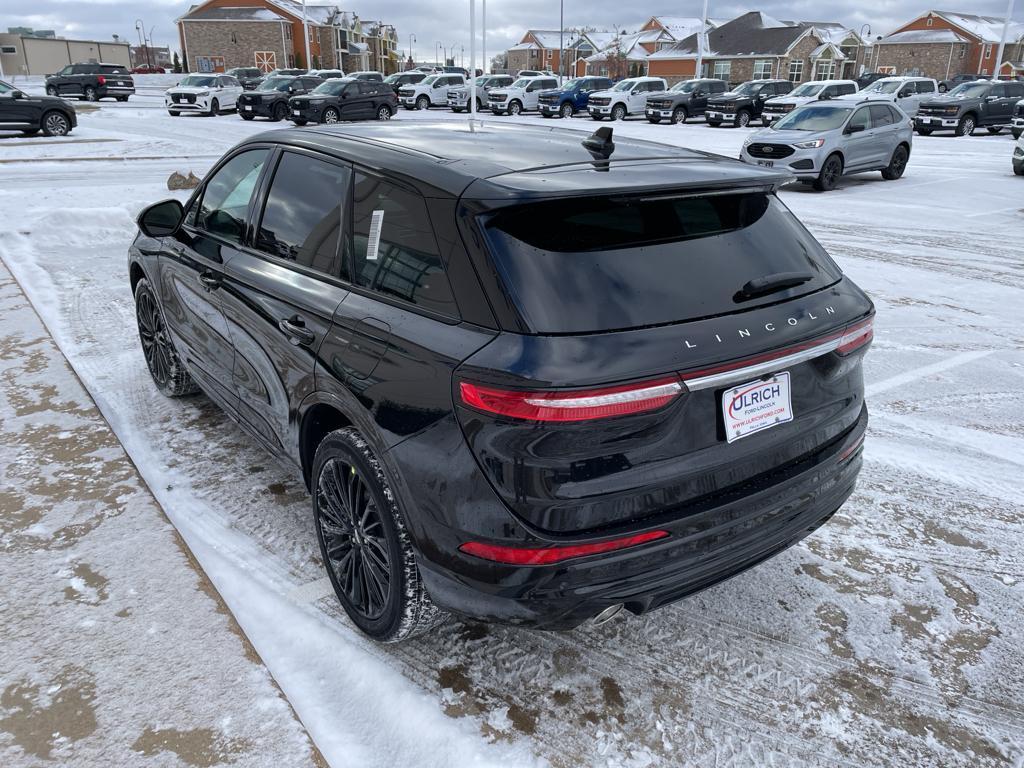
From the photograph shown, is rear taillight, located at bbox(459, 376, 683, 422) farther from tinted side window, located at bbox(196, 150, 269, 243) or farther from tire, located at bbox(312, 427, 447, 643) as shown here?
tinted side window, located at bbox(196, 150, 269, 243)

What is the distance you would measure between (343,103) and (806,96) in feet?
61.5

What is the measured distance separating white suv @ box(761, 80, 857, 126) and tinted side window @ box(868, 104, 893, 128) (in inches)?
565

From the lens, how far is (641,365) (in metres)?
2.11

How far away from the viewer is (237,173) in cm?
382

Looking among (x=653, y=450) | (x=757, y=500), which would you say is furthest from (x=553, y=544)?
(x=757, y=500)

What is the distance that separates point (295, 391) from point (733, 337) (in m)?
1.67

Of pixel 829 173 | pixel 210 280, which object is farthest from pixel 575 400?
pixel 829 173

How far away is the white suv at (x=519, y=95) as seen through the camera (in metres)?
39.3

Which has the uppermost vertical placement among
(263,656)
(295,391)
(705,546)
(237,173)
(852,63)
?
(852,63)

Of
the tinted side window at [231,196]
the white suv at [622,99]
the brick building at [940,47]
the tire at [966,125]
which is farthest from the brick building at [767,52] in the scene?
the tinted side window at [231,196]

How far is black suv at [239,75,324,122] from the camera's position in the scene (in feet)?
103

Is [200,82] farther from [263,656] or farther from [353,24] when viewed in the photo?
[353,24]

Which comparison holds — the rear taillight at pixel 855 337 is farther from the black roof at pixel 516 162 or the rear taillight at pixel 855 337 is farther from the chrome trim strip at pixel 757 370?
the black roof at pixel 516 162

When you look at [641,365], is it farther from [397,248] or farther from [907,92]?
[907,92]
